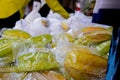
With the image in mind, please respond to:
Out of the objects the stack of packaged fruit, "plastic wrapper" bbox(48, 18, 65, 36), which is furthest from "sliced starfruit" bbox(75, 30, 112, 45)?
"plastic wrapper" bbox(48, 18, 65, 36)

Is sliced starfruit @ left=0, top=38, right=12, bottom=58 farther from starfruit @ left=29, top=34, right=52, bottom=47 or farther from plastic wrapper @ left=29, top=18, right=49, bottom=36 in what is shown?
plastic wrapper @ left=29, top=18, right=49, bottom=36

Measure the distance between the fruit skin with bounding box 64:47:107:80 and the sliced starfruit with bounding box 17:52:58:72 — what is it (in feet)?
0.23

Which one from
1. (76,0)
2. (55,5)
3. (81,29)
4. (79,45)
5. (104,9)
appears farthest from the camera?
(76,0)

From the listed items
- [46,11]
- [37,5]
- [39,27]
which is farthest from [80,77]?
[37,5]

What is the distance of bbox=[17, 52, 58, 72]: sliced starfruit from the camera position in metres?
0.87

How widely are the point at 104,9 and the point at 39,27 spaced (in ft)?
3.13

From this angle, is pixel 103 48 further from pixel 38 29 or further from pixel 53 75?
pixel 38 29

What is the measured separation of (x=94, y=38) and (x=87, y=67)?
203 mm

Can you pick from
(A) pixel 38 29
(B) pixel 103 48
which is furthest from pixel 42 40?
(A) pixel 38 29

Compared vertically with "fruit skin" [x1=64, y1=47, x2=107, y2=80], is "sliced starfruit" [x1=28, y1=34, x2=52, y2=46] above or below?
below

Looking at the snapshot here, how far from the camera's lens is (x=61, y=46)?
960 mm

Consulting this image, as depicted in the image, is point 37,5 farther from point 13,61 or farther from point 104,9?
point 104,9

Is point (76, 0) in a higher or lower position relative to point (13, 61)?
lower

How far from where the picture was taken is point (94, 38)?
1.01 m
